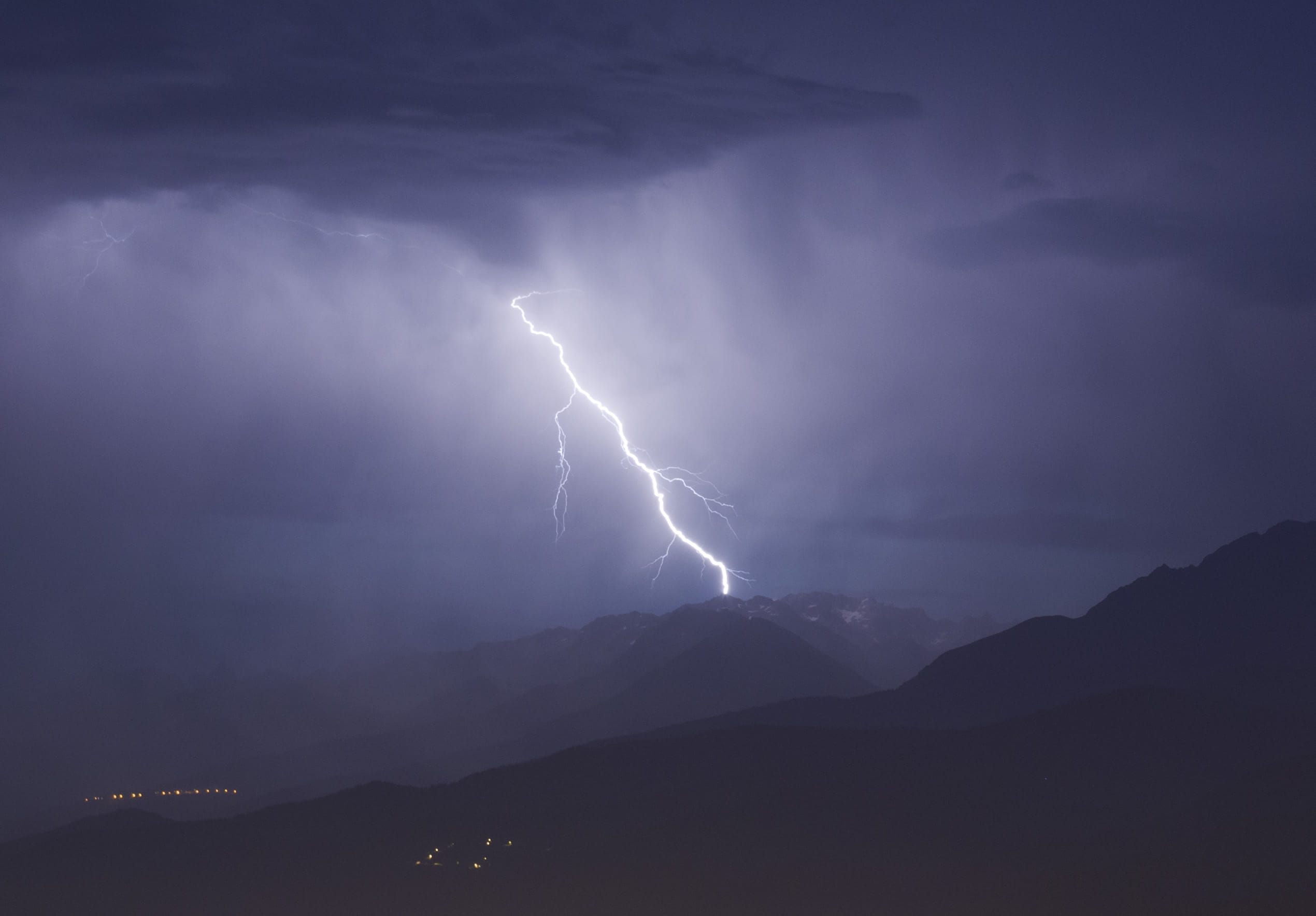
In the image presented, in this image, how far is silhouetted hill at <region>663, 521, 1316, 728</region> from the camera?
163m

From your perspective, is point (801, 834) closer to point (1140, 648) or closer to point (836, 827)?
point (836, 827)

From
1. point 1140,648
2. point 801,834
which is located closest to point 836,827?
point 801,834

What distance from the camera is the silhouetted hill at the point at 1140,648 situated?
163250 mm

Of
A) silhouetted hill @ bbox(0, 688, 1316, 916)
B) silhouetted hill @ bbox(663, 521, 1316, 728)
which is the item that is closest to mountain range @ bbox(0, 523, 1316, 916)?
silhouetted hill @ bbox(0, 688, 1316, 916)

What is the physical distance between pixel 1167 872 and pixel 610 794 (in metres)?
61.2

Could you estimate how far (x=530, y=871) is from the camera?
119 meters

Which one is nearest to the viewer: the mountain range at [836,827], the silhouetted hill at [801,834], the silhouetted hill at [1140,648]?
the silhouetted hill at [801,834]

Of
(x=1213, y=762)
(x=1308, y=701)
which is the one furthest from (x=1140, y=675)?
(x=1213, y=762)

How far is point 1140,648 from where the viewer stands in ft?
576

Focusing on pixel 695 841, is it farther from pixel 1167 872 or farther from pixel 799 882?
pixel 1167 872

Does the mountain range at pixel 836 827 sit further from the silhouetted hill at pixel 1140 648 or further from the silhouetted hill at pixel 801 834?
the silhouetted hill at pixel 1140 648

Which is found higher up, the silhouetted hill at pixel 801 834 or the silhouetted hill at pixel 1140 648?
the silhouetted hill at pixel 1140 648

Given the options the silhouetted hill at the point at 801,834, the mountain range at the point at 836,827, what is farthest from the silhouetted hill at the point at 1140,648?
the silhouetted hill at the point at 801,834

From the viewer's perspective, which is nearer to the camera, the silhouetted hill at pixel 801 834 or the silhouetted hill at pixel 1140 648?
the silhouetted hill at pixel 801 834
